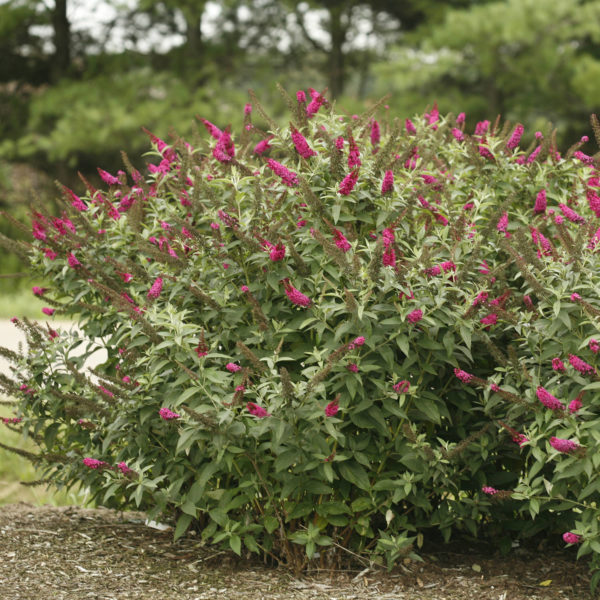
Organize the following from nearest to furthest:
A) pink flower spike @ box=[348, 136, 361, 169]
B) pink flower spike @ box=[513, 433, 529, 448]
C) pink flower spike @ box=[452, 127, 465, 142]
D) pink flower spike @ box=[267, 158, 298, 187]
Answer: pink flower spike @ box=[513, 433, 529, 448] → pink flower spike @ box=[267, 158, 298, 187] → pink flower spike @ box=[348, 136, 361, 169] → pink flower spike @ box=[452, 127, 465, 142]

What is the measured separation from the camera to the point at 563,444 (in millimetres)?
2748

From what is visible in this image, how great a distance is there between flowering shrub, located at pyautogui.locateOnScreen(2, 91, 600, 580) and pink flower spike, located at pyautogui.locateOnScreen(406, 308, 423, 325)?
12 mm

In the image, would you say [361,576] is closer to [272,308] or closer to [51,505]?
[272,308]

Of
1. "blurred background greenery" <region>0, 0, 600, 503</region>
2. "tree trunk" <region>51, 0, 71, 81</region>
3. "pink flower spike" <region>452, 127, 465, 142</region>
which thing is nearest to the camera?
"pink flower spike" <region>452, 127, 465, 142</region>

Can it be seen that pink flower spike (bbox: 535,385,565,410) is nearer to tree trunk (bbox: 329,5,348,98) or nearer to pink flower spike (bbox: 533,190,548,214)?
pink flower spike (bbox: 533,190,548,214)

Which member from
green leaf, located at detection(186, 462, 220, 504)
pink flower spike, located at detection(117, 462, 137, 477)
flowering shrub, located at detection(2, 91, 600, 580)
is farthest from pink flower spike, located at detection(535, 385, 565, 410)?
pink flower spike, located at detection(117, 462, 137, 477)

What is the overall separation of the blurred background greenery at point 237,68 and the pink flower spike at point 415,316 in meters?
10.9

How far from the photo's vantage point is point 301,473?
10.3 ft

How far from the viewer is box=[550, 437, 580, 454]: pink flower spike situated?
275cm

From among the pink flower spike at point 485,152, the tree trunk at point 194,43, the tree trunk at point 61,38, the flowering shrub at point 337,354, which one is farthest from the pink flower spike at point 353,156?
the tree trunk at point 61,38

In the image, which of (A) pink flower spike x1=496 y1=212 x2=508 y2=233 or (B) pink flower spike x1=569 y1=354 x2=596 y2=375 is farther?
(A) pink flower spike x1=496 y1=212 x2=508 y2=233

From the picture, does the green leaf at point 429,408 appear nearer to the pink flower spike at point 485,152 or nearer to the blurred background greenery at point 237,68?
the pink flower spike at point 485,152

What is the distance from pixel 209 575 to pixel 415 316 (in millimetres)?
1440

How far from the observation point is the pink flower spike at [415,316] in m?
2.91
